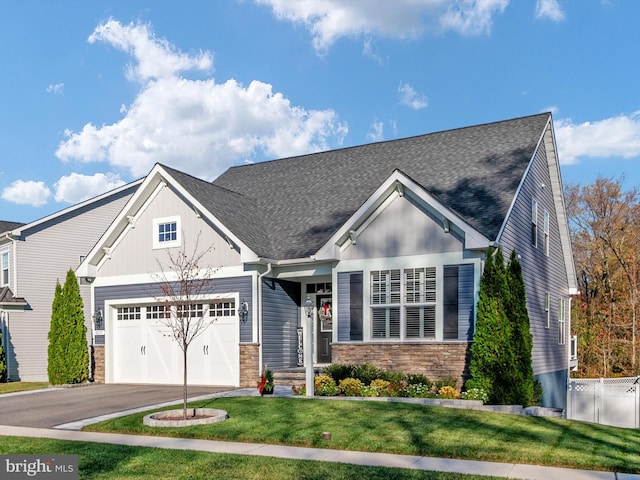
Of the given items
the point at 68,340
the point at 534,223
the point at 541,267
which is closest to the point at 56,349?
the point at 68,340

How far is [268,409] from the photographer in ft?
38.7

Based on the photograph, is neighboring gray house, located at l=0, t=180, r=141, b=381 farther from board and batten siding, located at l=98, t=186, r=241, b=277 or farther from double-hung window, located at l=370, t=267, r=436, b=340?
double-hung window, located at l=370, t=267, r=436, b=340

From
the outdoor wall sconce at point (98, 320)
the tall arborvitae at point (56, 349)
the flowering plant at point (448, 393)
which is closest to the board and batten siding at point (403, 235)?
the flowering plant at point (448, 393)

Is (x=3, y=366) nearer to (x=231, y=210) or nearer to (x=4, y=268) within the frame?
(x=4, y=268)

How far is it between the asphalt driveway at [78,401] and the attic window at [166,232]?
421 centimetres

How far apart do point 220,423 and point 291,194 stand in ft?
36.9

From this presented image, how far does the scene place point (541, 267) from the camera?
61.9 feet

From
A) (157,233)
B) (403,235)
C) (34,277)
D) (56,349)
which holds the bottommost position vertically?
(56,349)

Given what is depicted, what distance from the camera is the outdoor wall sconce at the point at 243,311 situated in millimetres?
16969

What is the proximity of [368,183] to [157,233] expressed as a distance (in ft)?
21.9

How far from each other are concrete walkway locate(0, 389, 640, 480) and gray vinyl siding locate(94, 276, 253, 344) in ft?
21.3

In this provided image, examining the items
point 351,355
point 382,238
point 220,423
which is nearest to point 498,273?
point 382,238

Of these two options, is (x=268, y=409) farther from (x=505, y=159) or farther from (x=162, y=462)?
(x=505, y=159)

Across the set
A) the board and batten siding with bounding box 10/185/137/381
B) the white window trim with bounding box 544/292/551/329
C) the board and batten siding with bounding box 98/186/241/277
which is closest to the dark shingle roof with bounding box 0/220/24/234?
the board and batten siding with bounding box 10/185/137/381
